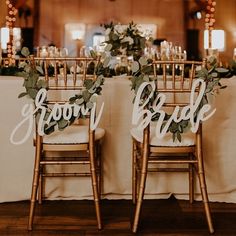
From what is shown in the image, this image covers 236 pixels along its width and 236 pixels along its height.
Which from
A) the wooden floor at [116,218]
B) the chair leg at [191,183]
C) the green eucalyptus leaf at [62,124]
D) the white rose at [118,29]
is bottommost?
the wooden floor at [116,218]

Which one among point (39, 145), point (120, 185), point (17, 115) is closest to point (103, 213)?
point (120, 185)

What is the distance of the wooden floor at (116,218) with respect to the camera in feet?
9.74

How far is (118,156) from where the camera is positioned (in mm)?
3584

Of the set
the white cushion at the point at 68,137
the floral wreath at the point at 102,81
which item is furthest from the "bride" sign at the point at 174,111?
the white cushion at the point at 68,137

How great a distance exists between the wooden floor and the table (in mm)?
84

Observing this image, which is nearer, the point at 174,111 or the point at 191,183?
the point at 174,111

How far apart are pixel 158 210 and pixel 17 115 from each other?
1.21m

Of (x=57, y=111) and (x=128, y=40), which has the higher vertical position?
(x=128, y=40)

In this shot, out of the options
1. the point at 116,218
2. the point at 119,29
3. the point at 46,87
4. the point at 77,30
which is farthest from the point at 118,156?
the point at 77,30

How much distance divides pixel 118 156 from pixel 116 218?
541 millimetres

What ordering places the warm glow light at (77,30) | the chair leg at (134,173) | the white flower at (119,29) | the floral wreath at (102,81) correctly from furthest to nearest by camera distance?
1. the warm glow light at (77,30)
2. the white flower at (119,29)
3. the chair leg at (134,173)
4. the floral wreath at (102,81)

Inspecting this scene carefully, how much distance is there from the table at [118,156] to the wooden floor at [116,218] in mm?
84

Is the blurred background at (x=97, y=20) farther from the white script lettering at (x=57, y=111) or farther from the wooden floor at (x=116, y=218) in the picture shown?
the white script lettering at (x=57, y=111)

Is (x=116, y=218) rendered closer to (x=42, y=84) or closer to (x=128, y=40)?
(x=42, y=84)
